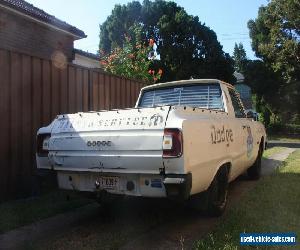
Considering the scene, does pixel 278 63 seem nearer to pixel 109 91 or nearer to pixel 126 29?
pixel 126 29

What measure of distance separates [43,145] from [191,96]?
2.49 m

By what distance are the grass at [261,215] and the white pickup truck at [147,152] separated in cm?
36

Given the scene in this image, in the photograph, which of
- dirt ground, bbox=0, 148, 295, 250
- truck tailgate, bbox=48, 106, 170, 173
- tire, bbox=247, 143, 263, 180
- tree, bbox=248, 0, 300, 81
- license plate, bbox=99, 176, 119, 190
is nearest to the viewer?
truck tailgate, bbox=48, 106, 170, 173

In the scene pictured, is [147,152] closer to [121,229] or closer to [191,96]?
[121,229]

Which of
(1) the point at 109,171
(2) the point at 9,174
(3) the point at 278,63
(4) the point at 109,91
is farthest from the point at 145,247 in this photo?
(3) the point at 278,63

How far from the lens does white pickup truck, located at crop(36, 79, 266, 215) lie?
15.1ft

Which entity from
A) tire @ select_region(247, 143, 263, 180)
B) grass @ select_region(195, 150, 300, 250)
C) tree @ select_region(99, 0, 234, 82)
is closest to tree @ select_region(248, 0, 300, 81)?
tree @ select_region(99, 0, 234, 82)

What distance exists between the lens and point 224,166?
5.87m

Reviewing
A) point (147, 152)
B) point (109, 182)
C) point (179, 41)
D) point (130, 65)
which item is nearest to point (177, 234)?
point (109, 182)

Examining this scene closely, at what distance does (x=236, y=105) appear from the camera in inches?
284

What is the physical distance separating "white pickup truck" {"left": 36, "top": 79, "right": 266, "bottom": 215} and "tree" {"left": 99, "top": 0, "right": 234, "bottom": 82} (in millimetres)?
29472

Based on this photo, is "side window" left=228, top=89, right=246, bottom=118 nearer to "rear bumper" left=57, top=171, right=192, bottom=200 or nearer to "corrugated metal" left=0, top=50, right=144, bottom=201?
"rear bumper" left=57, top=171, right=192, bottom=200

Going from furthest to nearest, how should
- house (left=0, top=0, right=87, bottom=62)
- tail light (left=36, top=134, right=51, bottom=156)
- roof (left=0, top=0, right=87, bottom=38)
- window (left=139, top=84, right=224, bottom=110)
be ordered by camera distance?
house (left=0, top=0, right=87, bottom=62) < roof (left=0, top=0, right=87, bottom=38) < window (left=139, top=84, right=224, bottom=110) < tail light (left=36, top=134, right=51, bottom=156)

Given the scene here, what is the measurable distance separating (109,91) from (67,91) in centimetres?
163
